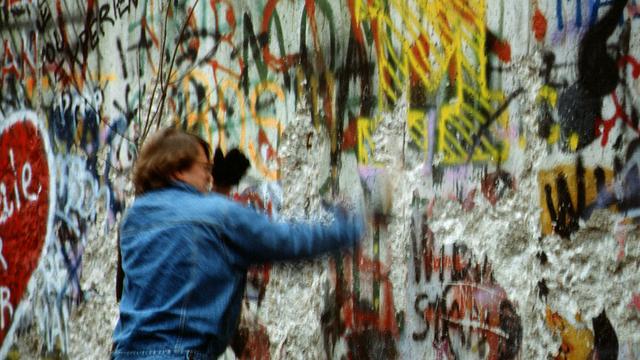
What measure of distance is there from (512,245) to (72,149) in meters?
3.48

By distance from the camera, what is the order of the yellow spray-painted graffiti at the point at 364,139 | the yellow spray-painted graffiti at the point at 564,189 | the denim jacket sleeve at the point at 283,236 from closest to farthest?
the denim jacket sleeve at the point at 283,236 < the yellow spray-painted graffiti at the point at 564,189 < the yellow spray-painted graffiti at the point at 364,139

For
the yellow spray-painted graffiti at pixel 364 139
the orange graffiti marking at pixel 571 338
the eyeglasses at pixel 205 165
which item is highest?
the yellow spray-painted graffiti at pixel 364 139

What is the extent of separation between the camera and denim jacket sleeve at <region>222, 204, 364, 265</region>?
340 centimetres

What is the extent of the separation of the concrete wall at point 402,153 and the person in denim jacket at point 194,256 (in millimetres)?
799

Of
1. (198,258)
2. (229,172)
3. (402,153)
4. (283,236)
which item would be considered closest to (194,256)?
(198,258)

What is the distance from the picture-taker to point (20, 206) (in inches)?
286

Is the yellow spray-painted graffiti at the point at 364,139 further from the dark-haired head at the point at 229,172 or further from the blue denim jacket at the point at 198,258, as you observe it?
the blue denim jacket at the point at 198,258

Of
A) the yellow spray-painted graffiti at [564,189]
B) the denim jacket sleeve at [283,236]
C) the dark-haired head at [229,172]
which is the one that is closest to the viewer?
the denim jacket sleeve at [283,236]

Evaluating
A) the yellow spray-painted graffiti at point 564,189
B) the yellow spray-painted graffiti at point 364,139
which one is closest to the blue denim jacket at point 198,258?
the yellow spray-painted graffiti at point 564,189

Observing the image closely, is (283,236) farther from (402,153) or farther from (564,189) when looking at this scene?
(402,153)

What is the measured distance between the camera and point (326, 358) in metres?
4.73

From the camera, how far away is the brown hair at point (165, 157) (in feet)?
11.7

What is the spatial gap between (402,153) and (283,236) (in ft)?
3.79

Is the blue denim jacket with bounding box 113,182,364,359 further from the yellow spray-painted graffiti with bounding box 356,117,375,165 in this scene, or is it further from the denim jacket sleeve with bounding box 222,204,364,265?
the yellow spray-painted graffiti with bounding box 356,117,375,165
